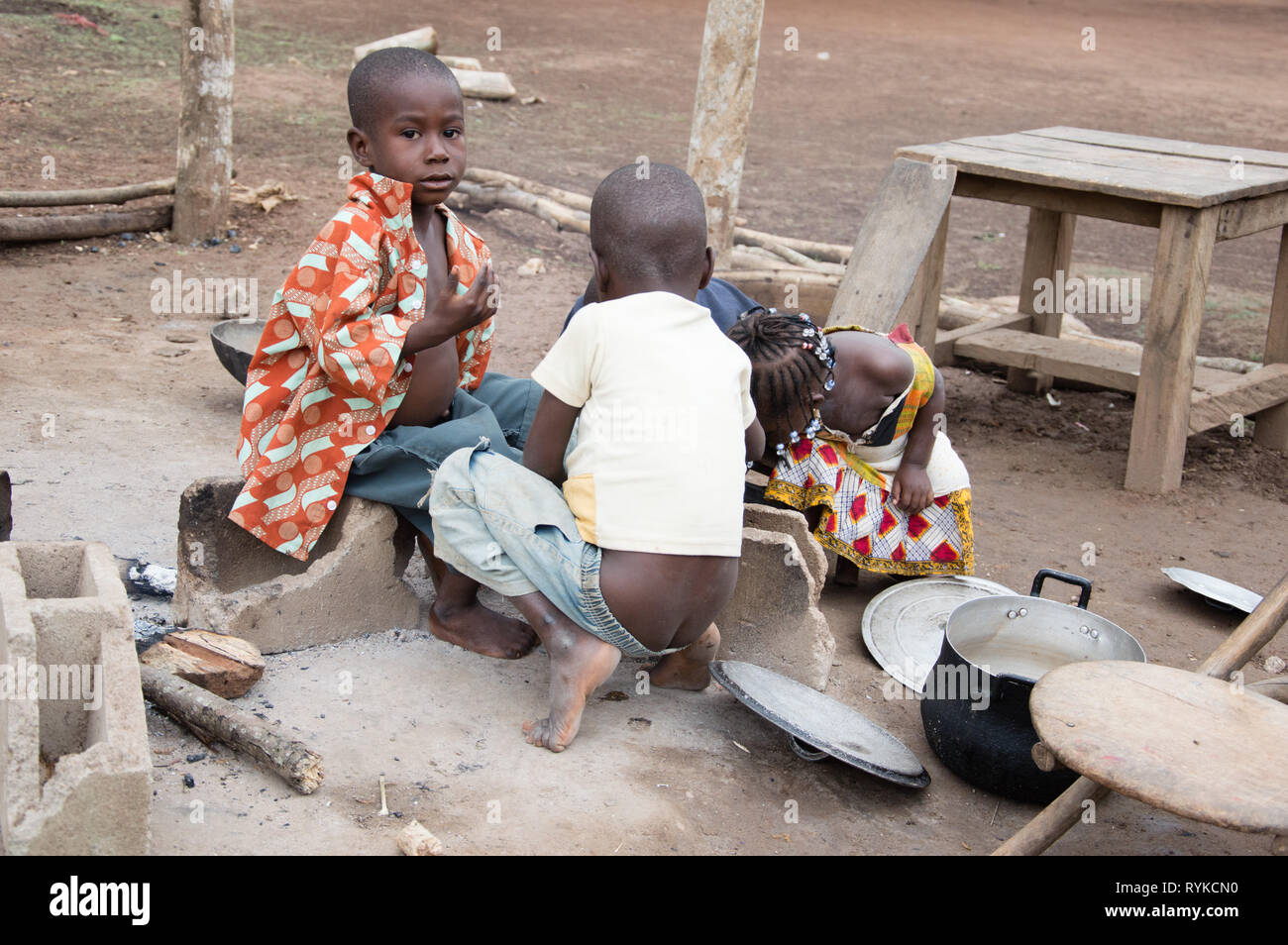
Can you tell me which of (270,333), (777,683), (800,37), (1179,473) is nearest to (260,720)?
(270,333)

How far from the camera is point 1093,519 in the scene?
4184mm

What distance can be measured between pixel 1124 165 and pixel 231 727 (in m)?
3.68

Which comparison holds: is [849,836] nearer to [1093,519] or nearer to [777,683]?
[777,683]

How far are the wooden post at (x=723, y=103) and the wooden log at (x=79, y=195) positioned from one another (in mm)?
2720

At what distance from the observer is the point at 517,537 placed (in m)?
2.44

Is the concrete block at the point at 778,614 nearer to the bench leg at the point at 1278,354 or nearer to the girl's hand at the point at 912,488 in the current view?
the girl's hand at the point at 912,488

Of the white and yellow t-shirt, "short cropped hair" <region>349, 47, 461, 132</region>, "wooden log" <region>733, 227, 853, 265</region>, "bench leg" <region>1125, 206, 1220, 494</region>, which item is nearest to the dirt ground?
"bench leg" <region>1125, 206, 1220, 494</region>

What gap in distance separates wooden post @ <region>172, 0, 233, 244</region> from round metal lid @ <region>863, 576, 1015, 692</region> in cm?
430

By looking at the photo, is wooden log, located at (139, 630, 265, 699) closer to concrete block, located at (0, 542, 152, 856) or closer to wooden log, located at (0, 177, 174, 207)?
concrete block, located at (0, 542, 152, 856)

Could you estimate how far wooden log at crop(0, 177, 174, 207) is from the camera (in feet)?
19.4

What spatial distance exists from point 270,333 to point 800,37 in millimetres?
12693

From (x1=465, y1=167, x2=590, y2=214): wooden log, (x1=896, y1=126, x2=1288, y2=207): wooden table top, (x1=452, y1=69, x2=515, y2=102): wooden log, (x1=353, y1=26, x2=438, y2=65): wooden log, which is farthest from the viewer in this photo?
(x1=353, y1=26, x2=438, y2=65): wooden log

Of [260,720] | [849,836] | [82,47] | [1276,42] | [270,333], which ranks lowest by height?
[849,836]

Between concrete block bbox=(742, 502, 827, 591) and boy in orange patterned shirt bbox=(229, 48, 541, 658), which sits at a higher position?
boy in orange patterned shirt bbox=(229, 48, 541, 658)
